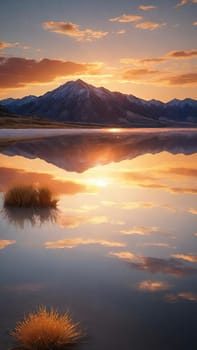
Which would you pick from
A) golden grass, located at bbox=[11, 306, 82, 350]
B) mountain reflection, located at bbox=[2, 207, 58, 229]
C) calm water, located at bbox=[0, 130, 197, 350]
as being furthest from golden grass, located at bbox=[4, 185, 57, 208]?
golden grass, located at bbox=[11, 306, 82, 350]

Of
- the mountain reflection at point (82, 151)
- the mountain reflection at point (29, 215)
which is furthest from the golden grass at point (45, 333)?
the mountain reflection at point (82, 151)

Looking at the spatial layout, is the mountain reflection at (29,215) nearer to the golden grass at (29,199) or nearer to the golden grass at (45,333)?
the golden grass at (29,199)

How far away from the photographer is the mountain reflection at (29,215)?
11219 mm

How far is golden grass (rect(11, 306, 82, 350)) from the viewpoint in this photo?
5.13 meters

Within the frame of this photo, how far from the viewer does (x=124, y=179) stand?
784 inches

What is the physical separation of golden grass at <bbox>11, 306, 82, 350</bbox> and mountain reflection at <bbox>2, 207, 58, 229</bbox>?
213 inches

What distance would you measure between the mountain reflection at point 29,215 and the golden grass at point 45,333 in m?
5.40

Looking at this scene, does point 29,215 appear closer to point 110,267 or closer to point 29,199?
point 29,199

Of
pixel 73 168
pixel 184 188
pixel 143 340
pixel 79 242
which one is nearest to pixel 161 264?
pixel 79 242

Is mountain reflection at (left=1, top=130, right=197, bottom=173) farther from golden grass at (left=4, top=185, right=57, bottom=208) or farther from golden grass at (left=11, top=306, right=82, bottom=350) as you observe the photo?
golden grass at (left=11, top=306, right=82, bottom=350)

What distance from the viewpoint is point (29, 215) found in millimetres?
11891

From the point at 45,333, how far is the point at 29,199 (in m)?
7.88

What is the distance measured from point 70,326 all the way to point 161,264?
9.36 ft

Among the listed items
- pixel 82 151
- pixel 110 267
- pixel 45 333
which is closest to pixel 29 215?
pixel 110 267
